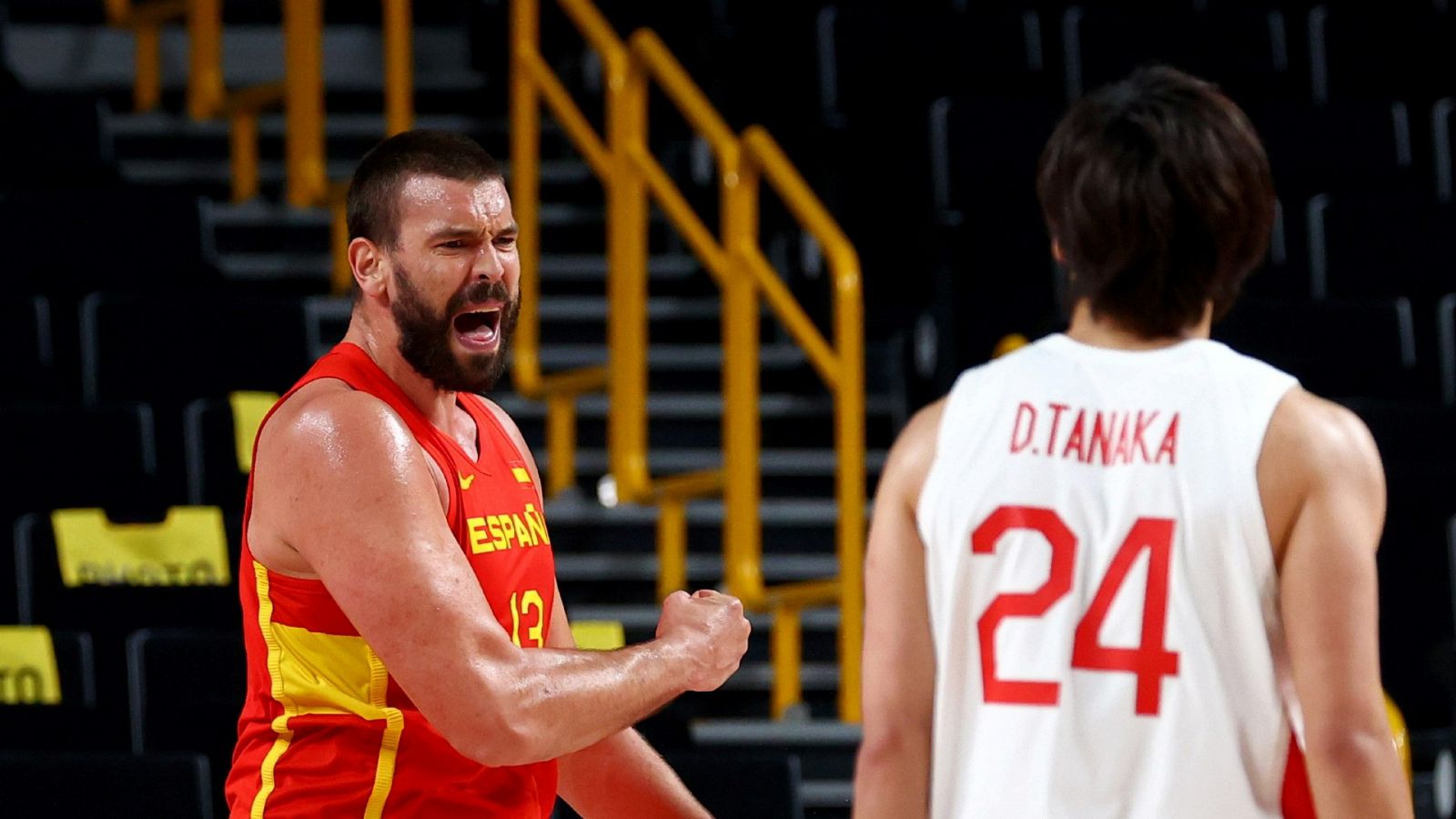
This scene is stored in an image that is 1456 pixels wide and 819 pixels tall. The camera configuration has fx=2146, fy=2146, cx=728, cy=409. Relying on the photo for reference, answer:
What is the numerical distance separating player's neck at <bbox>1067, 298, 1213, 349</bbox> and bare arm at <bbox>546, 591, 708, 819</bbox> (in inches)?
40.2

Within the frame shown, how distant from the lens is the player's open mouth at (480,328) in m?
2.67

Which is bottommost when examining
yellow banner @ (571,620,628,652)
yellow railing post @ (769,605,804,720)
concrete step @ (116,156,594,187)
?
yellow railing post @ (769,605,804,720)

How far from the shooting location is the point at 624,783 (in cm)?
289

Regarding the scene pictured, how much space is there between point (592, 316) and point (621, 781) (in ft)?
13.2

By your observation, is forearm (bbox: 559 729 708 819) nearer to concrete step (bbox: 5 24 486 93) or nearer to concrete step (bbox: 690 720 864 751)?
concrete step (bbox: 690 720 864 751)

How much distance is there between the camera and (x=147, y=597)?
15.6ft

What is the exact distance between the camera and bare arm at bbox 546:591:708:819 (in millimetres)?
2869

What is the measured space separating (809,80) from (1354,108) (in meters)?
1.68

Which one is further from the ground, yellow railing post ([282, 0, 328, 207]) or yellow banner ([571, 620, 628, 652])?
yellow railing post ([282, 0, 328, 207])

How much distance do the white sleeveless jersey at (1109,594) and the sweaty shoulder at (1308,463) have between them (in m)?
0.01

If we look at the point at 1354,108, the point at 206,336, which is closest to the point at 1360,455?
the point at 206,336

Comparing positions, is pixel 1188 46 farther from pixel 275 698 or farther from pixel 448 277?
pixel 275 698

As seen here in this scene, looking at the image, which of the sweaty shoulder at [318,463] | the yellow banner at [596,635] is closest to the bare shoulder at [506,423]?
the sweaty shoulder at [318,463]

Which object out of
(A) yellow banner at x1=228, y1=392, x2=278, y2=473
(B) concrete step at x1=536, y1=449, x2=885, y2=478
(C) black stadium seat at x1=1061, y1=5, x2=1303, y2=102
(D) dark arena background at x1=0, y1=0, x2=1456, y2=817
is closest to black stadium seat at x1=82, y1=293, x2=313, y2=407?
(D) dark arena background at x1=0, y1=0, x2=1456, y2=817
